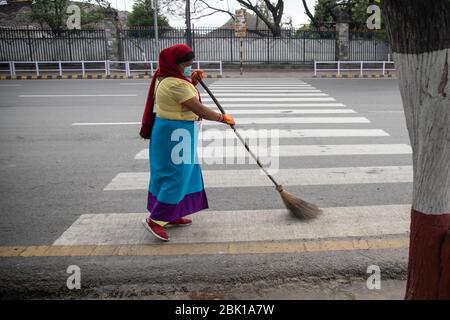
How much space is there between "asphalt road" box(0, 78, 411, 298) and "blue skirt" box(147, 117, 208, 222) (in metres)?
0.37

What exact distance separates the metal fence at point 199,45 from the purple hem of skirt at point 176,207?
20620 mm

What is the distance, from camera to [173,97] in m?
3.75

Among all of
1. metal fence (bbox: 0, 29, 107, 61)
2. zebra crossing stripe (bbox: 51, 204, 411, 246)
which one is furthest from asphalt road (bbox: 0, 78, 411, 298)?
metal fence (bbox: 0, 29, 107, 61)

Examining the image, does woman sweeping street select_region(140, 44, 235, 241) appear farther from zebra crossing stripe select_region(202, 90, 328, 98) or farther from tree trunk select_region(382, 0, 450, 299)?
zebra crossing stripe select_region(202, 90, 328, 98)

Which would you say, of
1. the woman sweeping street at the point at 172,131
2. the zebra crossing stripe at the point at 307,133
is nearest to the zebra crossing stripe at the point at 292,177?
the woman sweeping street at the point at 172,131

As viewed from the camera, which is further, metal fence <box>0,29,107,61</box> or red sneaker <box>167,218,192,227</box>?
metal fence <box>0,29,107,61</box>

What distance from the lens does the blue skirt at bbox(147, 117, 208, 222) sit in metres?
3.86

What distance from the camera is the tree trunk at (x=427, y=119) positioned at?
2221 millimetres

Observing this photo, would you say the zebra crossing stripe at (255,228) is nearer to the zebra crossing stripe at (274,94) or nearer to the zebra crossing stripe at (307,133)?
the zebra crossing stripe at (307,133)

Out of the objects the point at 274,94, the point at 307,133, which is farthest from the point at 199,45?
the point at 307,133

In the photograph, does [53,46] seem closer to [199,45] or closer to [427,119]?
[199,45]

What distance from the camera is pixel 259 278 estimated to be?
3.48 m
